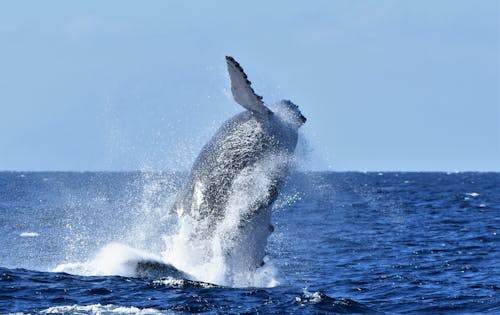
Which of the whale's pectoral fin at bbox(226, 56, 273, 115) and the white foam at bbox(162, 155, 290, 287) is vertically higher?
the whale's pectoral fin at bbox(226, 56, 273, 115)

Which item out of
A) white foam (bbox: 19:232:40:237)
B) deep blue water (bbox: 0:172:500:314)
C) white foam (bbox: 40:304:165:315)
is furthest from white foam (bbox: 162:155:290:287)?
white foam (bbox: 19:232:40:237)

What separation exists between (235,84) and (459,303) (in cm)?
473

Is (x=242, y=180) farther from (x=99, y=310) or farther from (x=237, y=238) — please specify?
(x=99, y=310)

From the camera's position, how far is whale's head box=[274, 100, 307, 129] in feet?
49.9

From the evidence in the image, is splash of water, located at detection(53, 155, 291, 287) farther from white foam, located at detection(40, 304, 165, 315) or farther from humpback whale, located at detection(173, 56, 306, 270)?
white foam, located at detection(40, 304, 165, 315)

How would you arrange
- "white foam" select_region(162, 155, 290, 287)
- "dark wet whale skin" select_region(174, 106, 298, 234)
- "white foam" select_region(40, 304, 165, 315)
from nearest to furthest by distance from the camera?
"white foam" select_region(40, 304, 165, 315) < "dark wet whale skin" select_region(174, 106, 298, 234) < "white foam" select_region(162, 155, 290, 287)

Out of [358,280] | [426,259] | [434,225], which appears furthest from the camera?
[434,225]

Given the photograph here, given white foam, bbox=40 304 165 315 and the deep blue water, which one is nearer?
white foam, bbox=40 304 165 315

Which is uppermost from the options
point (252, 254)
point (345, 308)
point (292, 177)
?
point (292, 177)

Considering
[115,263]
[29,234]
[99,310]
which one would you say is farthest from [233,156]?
[29,234]

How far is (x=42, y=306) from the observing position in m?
12.9

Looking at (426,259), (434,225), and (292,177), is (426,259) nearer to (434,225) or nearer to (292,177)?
(292,177)

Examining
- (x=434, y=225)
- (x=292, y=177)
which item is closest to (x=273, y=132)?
(x=292, y=177)

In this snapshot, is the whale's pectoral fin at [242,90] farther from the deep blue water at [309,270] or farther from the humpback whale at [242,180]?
the deep blue water at [309,270]
